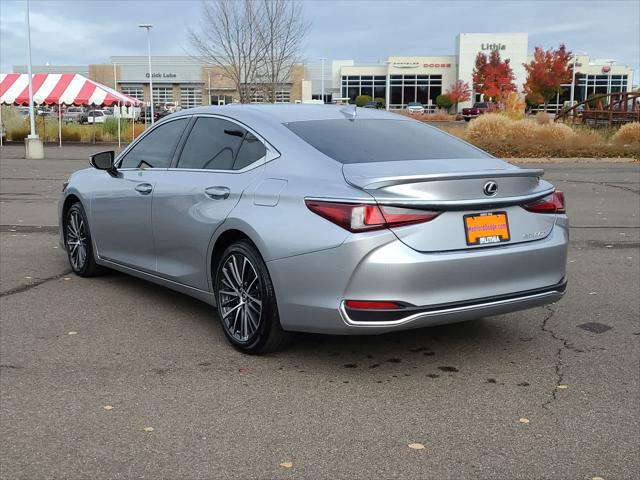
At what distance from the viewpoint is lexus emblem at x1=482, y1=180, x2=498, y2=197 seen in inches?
169

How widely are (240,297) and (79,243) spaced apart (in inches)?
111

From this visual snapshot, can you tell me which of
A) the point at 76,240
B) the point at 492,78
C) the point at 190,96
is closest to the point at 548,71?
the point at 492,78

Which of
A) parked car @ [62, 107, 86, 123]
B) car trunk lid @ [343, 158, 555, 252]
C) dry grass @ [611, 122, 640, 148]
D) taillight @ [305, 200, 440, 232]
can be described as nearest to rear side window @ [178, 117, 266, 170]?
car trunk lid @ [343, 158, 555, 252]

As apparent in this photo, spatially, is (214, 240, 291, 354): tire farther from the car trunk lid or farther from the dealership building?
the dealership building

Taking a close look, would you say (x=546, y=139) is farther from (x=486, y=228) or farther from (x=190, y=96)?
(x=190, y=96)

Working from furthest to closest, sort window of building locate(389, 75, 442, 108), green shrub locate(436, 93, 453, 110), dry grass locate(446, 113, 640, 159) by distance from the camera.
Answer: window of building locate(389, 75, 442, 108) → green shrub locate(436, 93, 453, 110) → dry grass locate(446, 113, 640, 159)

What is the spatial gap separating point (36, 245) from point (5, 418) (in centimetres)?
537

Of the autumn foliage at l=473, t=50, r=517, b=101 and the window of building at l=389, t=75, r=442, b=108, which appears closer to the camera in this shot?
the autumn foliage at l=473, t=50, r=517, b=101

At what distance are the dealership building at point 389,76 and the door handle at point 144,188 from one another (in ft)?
249

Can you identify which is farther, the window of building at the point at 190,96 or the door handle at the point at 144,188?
the window of building at the point at 190,96

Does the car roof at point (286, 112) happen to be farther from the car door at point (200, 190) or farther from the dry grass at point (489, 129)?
the dry grass at point (489, 129)

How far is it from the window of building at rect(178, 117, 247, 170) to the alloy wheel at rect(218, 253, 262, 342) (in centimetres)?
74

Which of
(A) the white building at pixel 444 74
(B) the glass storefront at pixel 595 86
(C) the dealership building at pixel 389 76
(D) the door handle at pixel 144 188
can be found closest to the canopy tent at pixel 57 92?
(D) the door handle at pixel 144 188

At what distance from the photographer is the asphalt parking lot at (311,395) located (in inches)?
133
